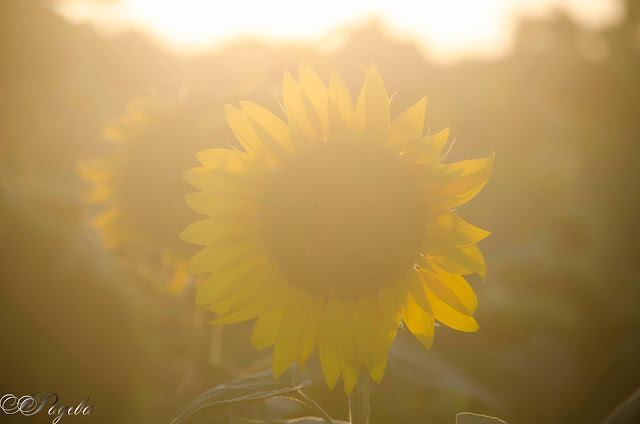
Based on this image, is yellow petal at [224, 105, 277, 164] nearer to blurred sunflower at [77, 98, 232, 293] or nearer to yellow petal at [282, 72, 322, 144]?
yellow petal at [282, 72, 322, 144]

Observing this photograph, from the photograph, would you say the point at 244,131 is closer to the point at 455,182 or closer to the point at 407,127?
the point at 407,127

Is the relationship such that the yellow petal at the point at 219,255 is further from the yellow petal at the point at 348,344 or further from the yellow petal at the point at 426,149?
the yellow petal at the point at 426,149

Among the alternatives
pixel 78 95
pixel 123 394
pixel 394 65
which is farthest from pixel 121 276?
pixel 394 65

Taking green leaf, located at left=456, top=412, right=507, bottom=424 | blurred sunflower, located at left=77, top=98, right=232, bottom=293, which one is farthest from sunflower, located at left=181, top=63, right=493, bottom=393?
blurred sunflower, located at left=77, top=98, right=232, bottom=293

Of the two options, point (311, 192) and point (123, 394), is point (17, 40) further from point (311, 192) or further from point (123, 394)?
point (311, 192)

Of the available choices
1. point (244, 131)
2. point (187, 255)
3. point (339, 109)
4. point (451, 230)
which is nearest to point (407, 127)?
point (339, 109)

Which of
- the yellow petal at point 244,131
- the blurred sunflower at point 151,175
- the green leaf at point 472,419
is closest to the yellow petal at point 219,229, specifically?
the yellow petal at point 244,131
